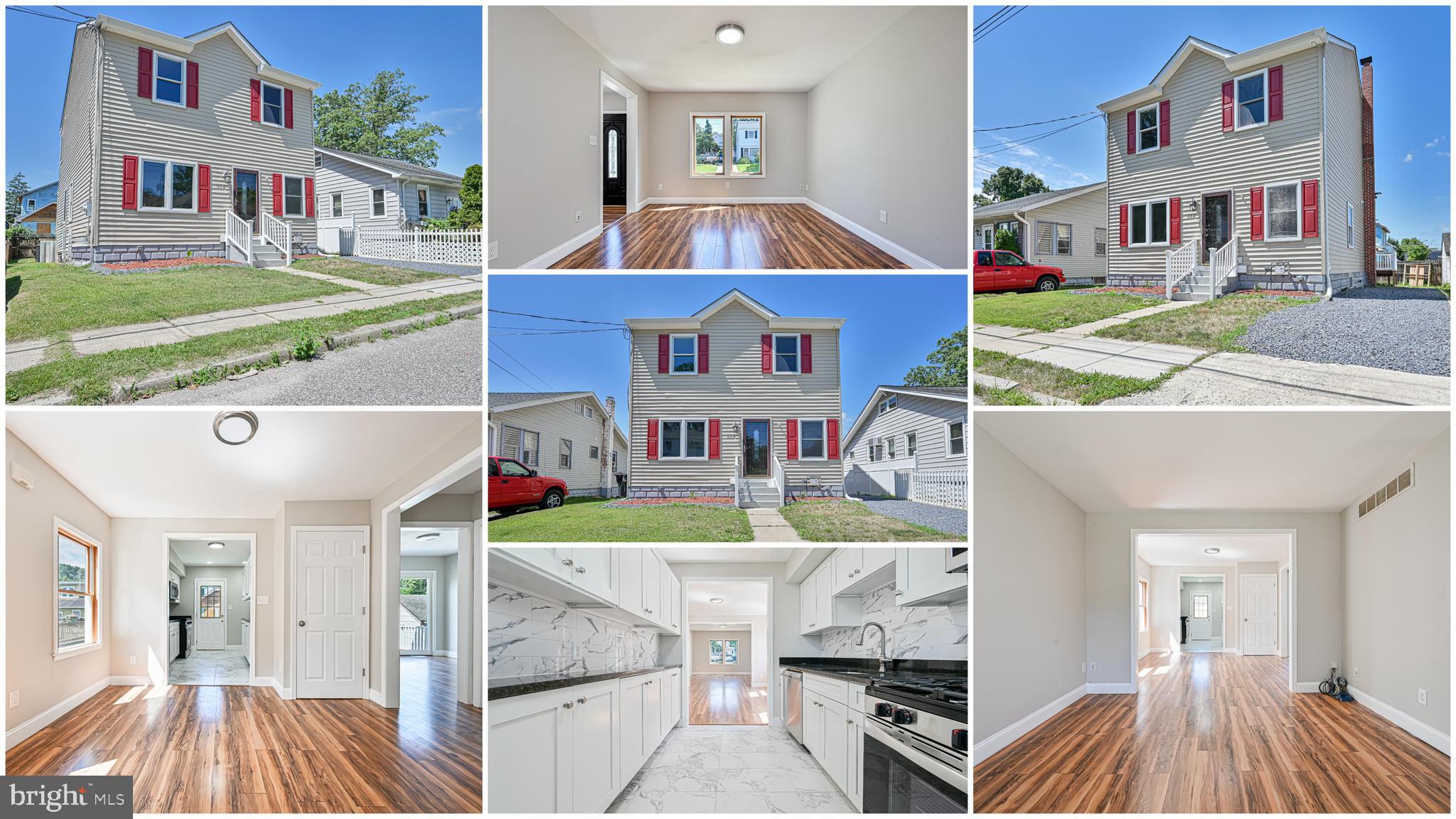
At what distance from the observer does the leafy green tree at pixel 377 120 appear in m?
3.52

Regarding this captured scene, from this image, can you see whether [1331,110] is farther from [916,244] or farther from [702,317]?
[702,317]

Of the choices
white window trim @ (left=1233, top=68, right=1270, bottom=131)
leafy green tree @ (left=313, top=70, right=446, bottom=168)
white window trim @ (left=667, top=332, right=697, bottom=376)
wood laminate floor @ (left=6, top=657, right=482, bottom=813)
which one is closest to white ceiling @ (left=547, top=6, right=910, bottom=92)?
leafy green tree @ (left=313, top=70, right=446, bottom=168)

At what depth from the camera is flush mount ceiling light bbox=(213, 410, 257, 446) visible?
146 inches

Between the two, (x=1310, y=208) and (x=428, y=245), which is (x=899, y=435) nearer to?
(x=1310, y=208)

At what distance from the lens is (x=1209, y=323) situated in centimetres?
357

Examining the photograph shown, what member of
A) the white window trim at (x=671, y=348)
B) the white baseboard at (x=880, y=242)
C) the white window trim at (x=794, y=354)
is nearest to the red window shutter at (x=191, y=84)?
the white window trim at (x=671, y=348)

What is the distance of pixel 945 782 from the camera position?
3539mm

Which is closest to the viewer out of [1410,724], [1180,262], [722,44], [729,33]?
[1180,262]

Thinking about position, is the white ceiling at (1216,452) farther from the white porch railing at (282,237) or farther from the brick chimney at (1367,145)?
the white porch railing at (282,237)

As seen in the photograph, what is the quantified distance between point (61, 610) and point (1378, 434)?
967 centimetres

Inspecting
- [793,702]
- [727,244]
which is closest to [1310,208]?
[727,244]

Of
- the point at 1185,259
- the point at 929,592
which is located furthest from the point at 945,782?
the point at 1185,259

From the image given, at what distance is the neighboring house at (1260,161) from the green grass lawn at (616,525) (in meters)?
2.25

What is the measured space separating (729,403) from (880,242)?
10.1ft
